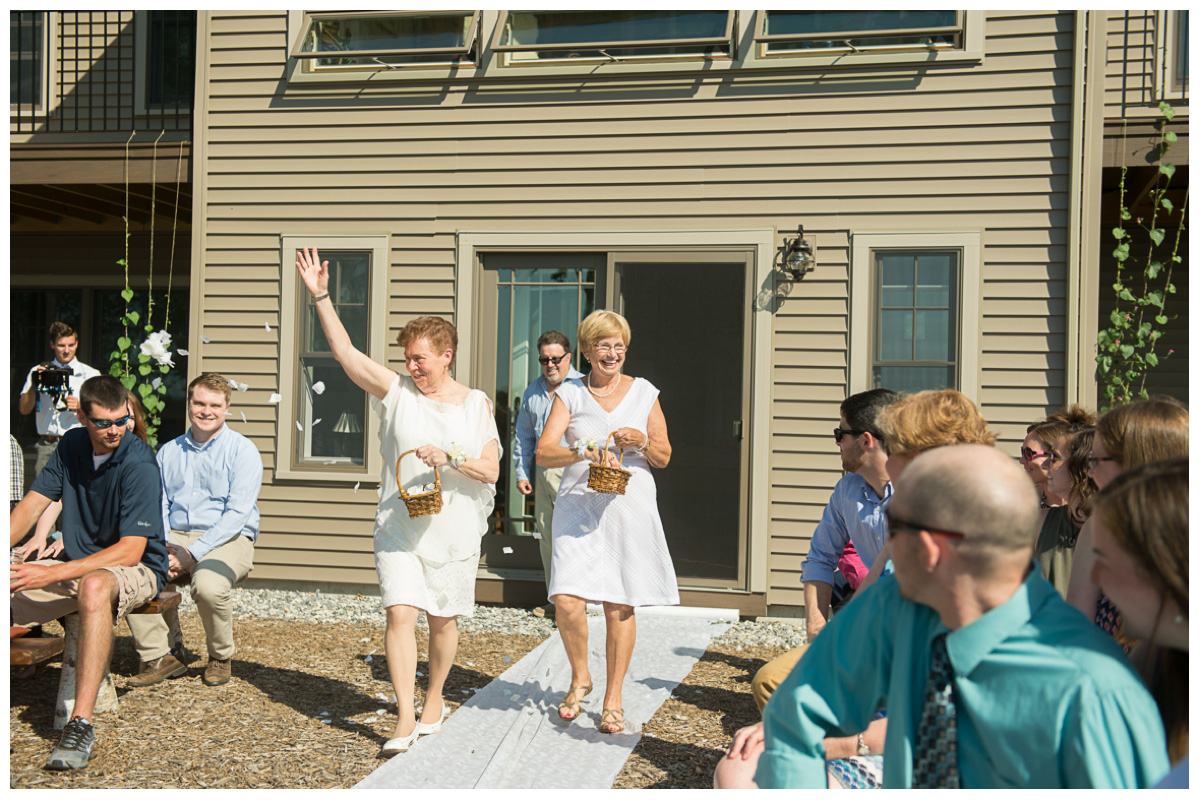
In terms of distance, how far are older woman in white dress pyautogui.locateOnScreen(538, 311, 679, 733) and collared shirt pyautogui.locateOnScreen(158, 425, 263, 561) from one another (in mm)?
1795

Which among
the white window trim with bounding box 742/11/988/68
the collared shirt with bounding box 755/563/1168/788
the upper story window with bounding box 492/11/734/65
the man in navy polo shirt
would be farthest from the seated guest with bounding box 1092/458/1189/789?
the upper story window with bounding box 492/11/734/65

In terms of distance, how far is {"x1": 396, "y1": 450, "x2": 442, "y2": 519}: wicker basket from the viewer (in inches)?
149

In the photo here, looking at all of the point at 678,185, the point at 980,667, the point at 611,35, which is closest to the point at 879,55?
the point at 678,185

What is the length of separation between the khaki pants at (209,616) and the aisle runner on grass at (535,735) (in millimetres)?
1276

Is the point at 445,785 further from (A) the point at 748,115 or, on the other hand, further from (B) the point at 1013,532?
(A) the point at 748,115

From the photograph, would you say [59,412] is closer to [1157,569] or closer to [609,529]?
[609,529]

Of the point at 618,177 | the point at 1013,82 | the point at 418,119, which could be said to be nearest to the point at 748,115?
the point at 618,177

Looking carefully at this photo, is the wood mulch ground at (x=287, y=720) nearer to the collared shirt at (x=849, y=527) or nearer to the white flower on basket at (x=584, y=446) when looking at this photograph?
the collared shirt at (x=849, y=527)

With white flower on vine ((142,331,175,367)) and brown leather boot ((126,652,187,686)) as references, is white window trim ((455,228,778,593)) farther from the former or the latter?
brown leather boot ((126,652,187,686))

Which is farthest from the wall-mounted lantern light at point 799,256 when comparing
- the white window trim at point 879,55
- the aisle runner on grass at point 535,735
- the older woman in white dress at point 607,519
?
the aisle runner on grass at point 535,735

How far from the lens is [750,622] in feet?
21.0

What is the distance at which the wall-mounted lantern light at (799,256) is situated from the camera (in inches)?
250

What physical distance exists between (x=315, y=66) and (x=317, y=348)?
2.09 metres

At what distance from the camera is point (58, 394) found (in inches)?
272
